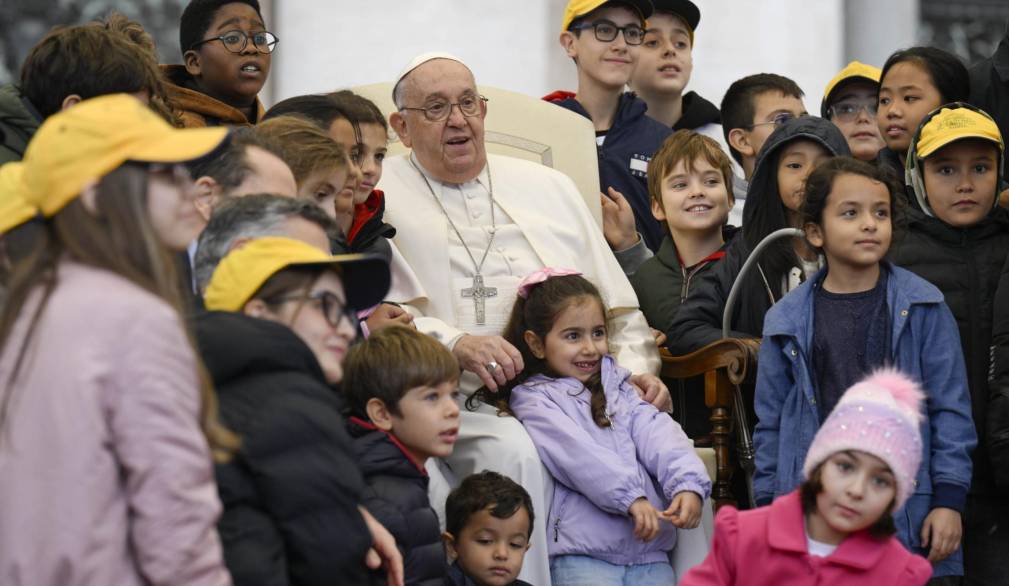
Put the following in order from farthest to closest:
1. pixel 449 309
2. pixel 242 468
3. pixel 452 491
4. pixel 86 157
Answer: pixel 449 309, pixel 452 491, pixel 242 468, pixel 86 157

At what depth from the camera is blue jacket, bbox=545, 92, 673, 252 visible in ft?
23.2

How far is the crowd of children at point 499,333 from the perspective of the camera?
2840 millimetres

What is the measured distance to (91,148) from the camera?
9.62 feet

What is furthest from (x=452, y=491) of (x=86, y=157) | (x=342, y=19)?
(x=342, y=19)

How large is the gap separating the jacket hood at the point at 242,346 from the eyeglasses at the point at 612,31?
13.5ft

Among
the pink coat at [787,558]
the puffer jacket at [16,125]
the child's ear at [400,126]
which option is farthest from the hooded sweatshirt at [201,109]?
the pink coat at [787,558]

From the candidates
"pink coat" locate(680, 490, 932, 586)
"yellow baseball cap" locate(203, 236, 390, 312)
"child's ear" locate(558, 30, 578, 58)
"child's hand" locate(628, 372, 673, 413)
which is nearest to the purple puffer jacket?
"child's hand" locate(628, 372, 673, 413)

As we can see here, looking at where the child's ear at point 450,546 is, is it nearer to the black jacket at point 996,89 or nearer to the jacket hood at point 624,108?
the jacket hood at point 624,108

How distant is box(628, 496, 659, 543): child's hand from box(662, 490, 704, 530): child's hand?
0.04 m

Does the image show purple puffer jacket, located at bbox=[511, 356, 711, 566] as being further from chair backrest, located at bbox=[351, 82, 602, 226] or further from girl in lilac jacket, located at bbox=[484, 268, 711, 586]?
chair backrest, located at bbox=[351, 82, 602, 226]

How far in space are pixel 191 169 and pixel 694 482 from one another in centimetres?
186

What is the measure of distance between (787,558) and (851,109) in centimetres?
320

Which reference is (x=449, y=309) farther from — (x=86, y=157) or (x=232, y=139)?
(x=86, y=157)

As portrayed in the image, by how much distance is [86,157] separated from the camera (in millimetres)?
2928
